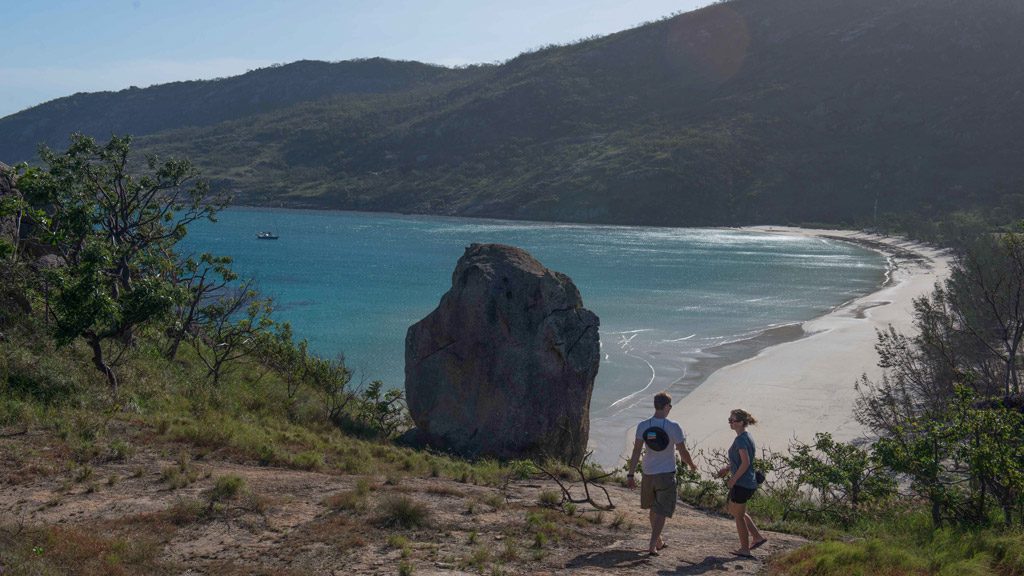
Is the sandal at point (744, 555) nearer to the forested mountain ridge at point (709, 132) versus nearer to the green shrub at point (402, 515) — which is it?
the green shrub at point (402, 515)

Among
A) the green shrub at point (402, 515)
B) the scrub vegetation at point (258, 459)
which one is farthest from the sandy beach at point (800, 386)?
the green shrub at point (402, 515)

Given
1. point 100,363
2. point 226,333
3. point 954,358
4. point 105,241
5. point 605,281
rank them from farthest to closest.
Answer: point 605,281
point 954,358
point 226,333
point 105,241
point 100,363

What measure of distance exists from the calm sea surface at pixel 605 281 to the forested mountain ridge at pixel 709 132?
10393mm

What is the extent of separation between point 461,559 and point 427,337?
7237mm

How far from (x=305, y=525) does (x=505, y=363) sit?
5872 mm

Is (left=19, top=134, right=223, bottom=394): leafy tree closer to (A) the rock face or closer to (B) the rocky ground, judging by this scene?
(B) the rocky ground

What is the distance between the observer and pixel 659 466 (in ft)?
24.1

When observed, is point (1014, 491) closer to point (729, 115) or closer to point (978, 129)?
point (978, 129)

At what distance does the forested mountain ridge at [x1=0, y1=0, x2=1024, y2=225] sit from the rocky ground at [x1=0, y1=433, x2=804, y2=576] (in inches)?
2952

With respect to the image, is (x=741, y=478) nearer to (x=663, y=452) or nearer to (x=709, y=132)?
(x=663, y=452)

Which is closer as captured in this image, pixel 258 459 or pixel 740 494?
pixel 740 494

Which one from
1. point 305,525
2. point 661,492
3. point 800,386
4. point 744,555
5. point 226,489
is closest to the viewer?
point 661,492

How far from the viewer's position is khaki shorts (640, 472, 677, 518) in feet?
24.0

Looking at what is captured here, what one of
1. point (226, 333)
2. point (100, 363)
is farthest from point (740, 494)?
point (226, 333)
